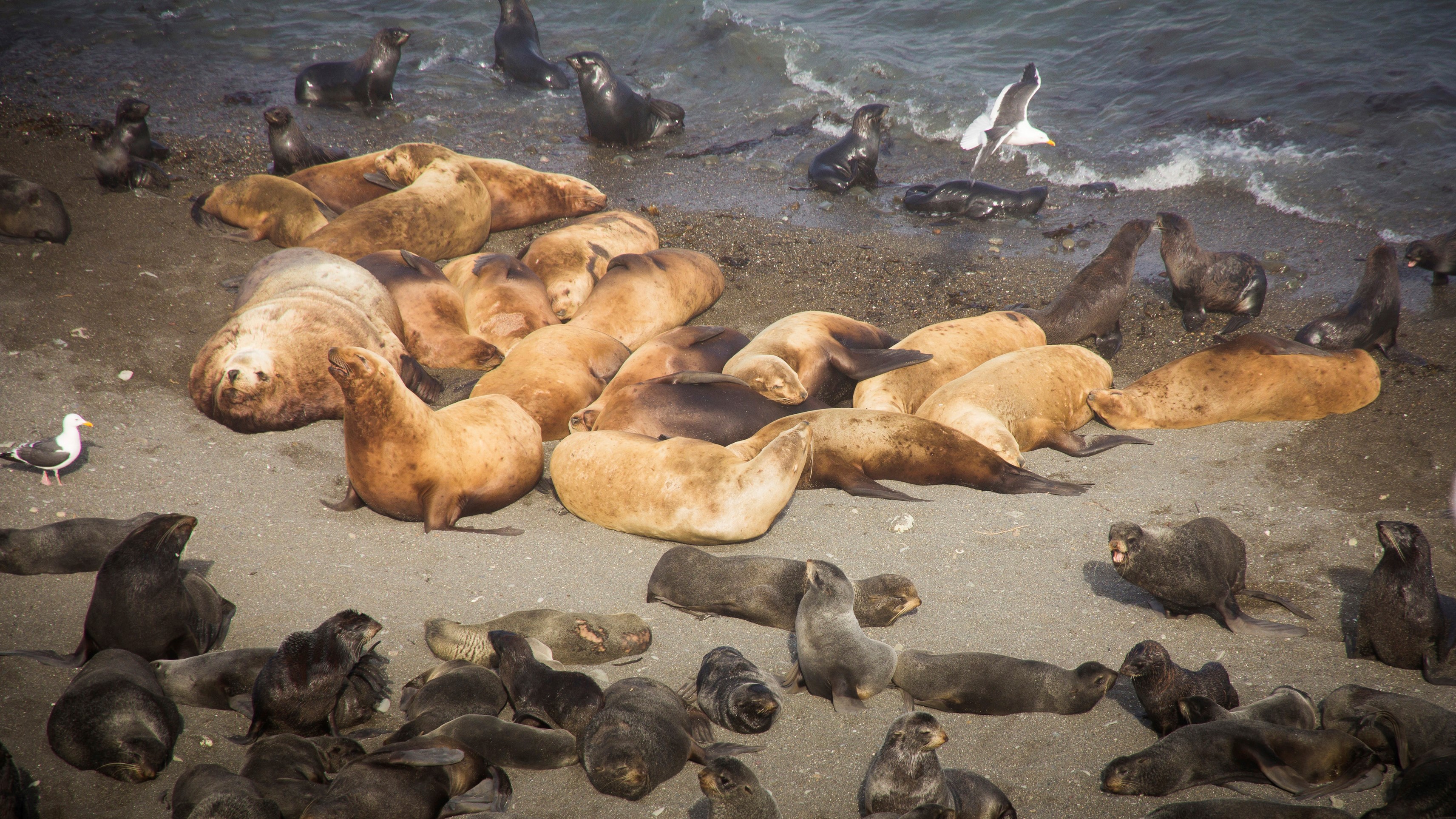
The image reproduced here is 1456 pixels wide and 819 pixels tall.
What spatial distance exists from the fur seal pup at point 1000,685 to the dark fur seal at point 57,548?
3445mm

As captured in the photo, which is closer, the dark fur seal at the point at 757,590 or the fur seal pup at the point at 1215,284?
the dark fur seal at the point at 757,590

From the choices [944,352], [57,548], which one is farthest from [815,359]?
[57,548]

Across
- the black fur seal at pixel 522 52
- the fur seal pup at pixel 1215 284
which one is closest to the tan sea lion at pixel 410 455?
the fur seal pup at pixel 1215 284

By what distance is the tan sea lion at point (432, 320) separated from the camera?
255 inches

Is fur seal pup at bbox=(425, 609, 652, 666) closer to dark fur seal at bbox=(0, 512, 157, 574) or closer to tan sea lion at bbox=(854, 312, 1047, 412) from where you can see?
dark fur seal at bbox=(0, 512, 157, 574)

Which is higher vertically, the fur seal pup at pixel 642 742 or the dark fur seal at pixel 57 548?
the fur seal pup at pixel 642 742

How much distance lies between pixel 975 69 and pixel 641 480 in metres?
12.2

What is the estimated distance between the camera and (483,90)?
13.9 m

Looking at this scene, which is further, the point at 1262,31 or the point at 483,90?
the point at 483,90

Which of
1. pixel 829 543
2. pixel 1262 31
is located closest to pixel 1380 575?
pixel 829 543

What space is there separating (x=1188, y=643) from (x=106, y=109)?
43.6ft

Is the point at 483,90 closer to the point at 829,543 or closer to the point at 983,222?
the point at 983,222

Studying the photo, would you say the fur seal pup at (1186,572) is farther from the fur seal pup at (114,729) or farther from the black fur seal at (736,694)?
the fur seal pup at (114,729)

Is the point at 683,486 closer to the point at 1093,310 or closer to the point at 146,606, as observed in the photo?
the point at 146,606
